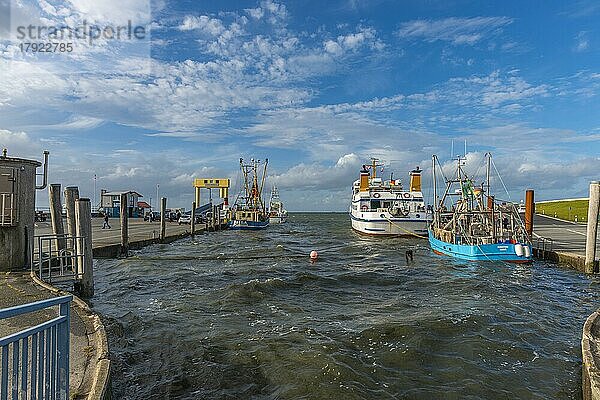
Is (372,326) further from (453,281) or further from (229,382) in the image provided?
(453,281)

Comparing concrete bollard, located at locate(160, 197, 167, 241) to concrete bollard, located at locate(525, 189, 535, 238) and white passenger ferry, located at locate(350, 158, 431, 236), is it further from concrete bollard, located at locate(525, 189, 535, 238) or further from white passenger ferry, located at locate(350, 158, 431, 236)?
concrete bollard, located at locate(525, 189, 535, 238)

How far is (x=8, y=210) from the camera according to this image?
1384cm

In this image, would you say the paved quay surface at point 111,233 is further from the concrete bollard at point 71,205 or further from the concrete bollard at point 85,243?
the concrete bollard at point 85,243

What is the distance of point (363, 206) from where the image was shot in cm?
4794

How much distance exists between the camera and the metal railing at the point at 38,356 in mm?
3250

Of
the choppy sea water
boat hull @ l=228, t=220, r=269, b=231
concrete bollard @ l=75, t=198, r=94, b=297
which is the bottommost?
boat hull @ l=228, t=220, r=269, b=231

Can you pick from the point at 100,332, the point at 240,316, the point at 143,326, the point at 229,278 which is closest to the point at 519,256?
the point at 229,278

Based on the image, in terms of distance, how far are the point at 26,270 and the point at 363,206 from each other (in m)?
37.5

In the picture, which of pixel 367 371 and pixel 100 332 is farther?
pixel 367 371

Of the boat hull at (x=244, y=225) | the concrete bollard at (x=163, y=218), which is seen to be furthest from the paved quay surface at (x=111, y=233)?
the boat hull at (x=244, y=225)

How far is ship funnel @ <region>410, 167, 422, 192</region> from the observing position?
49.8 meters

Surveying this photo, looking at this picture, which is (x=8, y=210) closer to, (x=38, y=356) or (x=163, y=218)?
(x=38, y=356)

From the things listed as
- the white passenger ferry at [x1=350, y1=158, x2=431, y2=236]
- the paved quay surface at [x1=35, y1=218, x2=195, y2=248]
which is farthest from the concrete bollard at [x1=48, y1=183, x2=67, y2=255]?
the white passenger ferry at [x1=350, y1=158, x2=431, y2=236]

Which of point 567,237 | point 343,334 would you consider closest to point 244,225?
point 567,237
